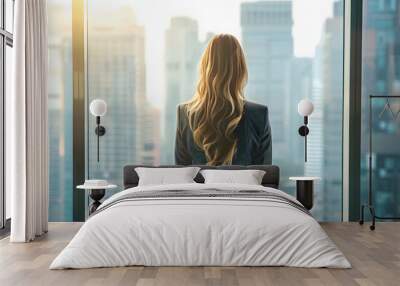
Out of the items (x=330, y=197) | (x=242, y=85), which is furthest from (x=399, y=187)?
(x=242, y=85)

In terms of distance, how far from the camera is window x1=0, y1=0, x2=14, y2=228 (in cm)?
627

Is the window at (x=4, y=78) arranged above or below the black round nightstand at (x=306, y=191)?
above

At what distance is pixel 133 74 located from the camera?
23.3 ft

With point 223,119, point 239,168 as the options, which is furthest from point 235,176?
point 223,119

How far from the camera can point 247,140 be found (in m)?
7.02

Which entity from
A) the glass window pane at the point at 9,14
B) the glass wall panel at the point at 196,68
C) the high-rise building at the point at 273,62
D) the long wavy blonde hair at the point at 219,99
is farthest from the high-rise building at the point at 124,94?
the high-rise building at the point at 273,62

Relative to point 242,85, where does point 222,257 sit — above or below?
below

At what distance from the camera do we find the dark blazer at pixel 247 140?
6996 millimetres

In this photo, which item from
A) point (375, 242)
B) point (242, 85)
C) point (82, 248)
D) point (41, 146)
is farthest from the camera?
point (242, 85)

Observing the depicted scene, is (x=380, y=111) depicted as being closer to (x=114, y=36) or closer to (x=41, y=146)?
(x=114, y=36)

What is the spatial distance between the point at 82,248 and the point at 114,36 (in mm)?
3536

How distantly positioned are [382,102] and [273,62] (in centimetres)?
146

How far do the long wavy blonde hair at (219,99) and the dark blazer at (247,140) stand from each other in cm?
7

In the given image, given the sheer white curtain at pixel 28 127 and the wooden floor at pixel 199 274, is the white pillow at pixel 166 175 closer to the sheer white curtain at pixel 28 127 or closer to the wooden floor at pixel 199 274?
the sheer white curtain at pixel 28 127
